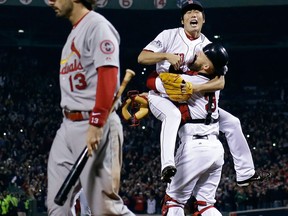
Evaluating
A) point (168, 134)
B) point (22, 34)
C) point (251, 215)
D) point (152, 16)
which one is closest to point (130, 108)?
point (168, 134)

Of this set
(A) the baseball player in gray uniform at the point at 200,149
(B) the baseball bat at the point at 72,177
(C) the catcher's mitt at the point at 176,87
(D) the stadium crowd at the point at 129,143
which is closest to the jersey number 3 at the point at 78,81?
(B) the baseball bat at the point at 72,177

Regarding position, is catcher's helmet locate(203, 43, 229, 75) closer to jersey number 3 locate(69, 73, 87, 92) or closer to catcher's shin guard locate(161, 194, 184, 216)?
catcher's shin guard locate(161, 194, 184, 216)

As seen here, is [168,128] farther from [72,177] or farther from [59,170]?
[72,177]

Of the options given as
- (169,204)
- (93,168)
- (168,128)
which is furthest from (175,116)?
(93,168)

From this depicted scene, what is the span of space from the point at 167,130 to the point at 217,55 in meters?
0.86

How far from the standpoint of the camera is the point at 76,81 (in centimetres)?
461

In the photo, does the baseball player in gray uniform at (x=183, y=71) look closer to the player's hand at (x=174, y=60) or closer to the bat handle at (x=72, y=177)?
the player's hand at (x=174, y=60)

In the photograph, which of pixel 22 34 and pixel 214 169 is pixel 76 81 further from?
pixel 22 34

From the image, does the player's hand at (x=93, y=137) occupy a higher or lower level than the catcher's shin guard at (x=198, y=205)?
higher

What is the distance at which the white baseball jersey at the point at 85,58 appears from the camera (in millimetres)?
4496

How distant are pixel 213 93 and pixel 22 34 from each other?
84.8 feet

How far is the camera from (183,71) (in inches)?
261

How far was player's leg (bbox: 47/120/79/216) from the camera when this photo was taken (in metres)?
4.64

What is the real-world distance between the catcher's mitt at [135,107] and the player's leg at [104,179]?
7.92 ft
